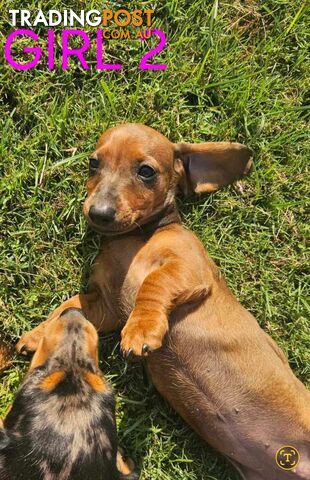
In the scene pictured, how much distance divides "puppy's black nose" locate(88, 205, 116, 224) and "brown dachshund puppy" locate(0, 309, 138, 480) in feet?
2.60

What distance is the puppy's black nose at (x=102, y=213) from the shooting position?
397 cm

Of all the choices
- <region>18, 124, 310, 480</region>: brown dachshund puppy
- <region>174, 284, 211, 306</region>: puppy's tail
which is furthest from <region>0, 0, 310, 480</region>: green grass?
<region>174, 284, 211, 306</region>: puppy's tail

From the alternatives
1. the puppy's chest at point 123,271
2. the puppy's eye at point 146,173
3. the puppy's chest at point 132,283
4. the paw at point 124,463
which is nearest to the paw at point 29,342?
the puppy's chest at point 123,271

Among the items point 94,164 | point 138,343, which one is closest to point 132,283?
point 138,343

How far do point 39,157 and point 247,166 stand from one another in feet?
5.33

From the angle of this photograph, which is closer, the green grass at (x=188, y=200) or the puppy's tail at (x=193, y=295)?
the puppy's tail at (x=193, y=295)

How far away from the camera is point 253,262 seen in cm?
508

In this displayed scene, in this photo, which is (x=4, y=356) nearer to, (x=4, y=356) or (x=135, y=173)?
(x=4, y=356)

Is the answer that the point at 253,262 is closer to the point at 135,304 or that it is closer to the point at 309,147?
the point at 309,147

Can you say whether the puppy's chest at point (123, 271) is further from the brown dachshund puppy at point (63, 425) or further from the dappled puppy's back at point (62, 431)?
the dappled puppy's back at point (62, 431)

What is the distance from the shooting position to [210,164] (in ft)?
15.6

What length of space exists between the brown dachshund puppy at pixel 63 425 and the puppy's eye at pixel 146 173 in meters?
1.19

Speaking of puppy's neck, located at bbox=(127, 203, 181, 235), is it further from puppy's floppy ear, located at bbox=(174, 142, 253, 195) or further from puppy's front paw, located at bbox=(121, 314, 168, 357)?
puppy's front paw, located at bbox=(121, 314, 168, 357)

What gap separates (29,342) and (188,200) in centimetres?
163
